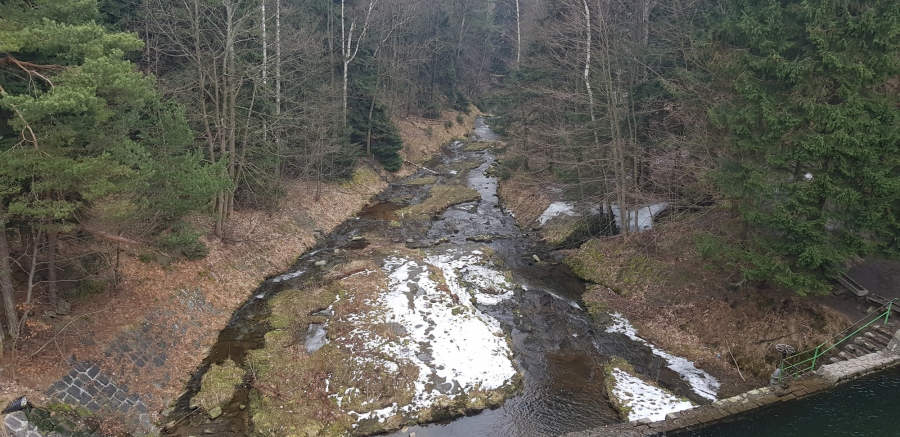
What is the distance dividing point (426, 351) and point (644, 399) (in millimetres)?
6190

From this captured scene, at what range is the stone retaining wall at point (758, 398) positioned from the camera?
11.2 meters

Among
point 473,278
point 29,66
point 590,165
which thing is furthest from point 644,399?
point 29,66

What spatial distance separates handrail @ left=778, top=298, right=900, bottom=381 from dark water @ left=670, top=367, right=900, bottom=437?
861 millimetres

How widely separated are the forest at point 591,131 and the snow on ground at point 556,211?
2326 mm

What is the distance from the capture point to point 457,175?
130 feet

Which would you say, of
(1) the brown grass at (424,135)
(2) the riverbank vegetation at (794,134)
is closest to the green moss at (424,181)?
(1) the brown grass at (424,135)

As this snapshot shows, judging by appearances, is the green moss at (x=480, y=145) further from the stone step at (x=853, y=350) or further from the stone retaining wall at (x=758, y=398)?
the stone retaining wall at (x=758, y=398)

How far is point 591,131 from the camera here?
22469 mm

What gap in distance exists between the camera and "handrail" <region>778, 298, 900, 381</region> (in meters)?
12.7

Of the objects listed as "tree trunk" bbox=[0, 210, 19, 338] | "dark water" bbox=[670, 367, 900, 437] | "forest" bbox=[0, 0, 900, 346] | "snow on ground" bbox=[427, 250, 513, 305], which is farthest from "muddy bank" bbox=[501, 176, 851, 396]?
"tree trunk" bbox=[0, 210, 19, 338]

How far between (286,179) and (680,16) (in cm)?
2197

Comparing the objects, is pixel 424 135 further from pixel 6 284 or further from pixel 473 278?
pixel 6 284

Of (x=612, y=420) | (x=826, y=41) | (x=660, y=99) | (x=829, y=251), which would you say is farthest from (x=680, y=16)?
(x=612, y=420)

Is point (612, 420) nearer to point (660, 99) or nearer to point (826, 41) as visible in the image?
point (826, 41)
